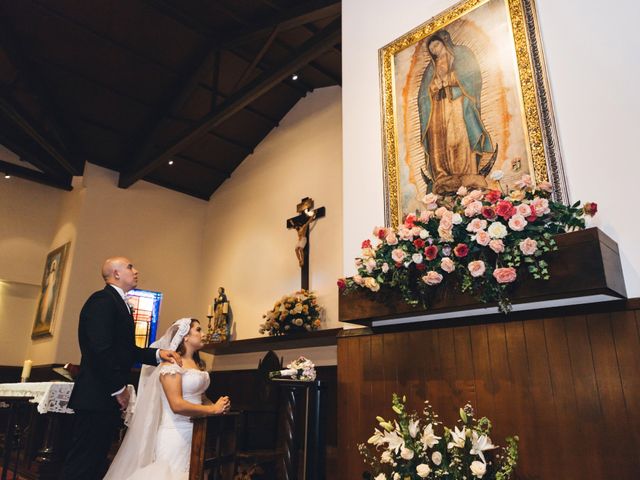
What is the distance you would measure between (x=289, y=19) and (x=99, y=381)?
5.16 metres

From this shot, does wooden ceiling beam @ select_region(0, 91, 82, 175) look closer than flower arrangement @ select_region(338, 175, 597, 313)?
No

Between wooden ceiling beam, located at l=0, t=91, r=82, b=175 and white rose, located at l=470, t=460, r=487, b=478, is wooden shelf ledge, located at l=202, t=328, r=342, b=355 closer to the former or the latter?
white rose, located at l=470, t=460, r=487, b=478

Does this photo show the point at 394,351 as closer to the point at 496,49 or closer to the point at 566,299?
the point at 566,299

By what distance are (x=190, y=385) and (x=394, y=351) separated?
5.43 feet

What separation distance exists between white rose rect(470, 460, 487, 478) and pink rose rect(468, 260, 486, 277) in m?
0.87

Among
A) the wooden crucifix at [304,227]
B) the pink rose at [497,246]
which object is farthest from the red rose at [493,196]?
the wooden crucifix at [304,227]

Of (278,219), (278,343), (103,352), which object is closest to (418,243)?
(103,352)

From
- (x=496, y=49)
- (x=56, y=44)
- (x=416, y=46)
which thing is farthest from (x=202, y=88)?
(x=496, y=49)

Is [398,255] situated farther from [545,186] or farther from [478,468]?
[478,468]

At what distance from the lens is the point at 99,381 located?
3301 millimetres

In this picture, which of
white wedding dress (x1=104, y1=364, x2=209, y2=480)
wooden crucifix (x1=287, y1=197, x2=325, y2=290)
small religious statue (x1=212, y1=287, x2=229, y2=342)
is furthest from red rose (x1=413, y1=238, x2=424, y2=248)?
→ small religious statue (x1=212, y1=287, x2=229, y2=342)

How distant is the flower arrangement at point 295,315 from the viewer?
6.38m

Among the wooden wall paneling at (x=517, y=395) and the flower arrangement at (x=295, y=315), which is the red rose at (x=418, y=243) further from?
the flower arrangement at (x=295, y=315)

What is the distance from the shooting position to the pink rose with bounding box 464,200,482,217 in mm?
2564
